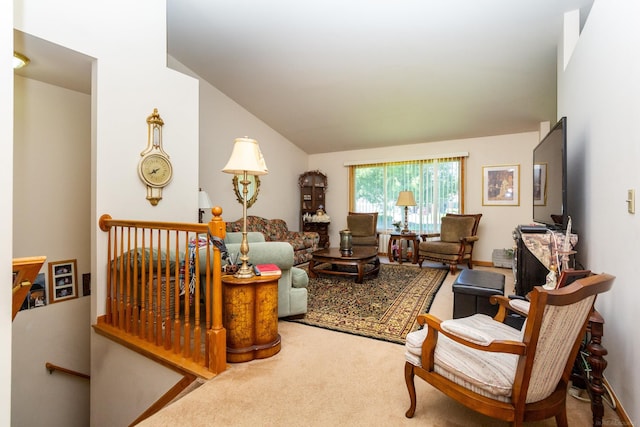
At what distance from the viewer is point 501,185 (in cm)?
554

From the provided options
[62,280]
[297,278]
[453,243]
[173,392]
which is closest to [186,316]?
[173,392]

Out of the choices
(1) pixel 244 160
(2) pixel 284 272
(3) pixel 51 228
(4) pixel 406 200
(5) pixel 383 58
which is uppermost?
(5) pixel 383 58

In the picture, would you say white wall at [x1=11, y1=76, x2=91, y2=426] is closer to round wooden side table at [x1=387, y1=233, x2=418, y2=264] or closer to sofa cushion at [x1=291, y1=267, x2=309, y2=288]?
sofa cushion at [x1=291, y1=267, x2=309, y2=288]

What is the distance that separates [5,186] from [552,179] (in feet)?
11.3

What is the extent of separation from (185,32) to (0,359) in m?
3.99

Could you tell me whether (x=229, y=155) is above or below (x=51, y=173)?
above

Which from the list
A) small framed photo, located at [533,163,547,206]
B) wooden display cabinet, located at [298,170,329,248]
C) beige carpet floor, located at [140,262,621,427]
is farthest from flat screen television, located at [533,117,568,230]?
wooden display cabinet, located at [298,170,329,248]

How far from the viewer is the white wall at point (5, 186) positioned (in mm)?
1077

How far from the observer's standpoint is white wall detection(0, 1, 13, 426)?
1077 mm

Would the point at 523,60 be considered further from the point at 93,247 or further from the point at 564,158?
the point at 93,247

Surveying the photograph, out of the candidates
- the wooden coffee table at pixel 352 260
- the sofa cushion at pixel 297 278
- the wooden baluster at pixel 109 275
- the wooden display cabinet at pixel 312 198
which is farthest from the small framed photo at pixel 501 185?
the wooden baluster at pixel 109 275

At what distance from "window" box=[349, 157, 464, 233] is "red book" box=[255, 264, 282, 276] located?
4519 mm

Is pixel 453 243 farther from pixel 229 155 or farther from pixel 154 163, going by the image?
pixel 154 163

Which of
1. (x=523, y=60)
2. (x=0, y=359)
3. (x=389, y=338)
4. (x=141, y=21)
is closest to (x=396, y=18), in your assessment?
(x=523, y=60)
